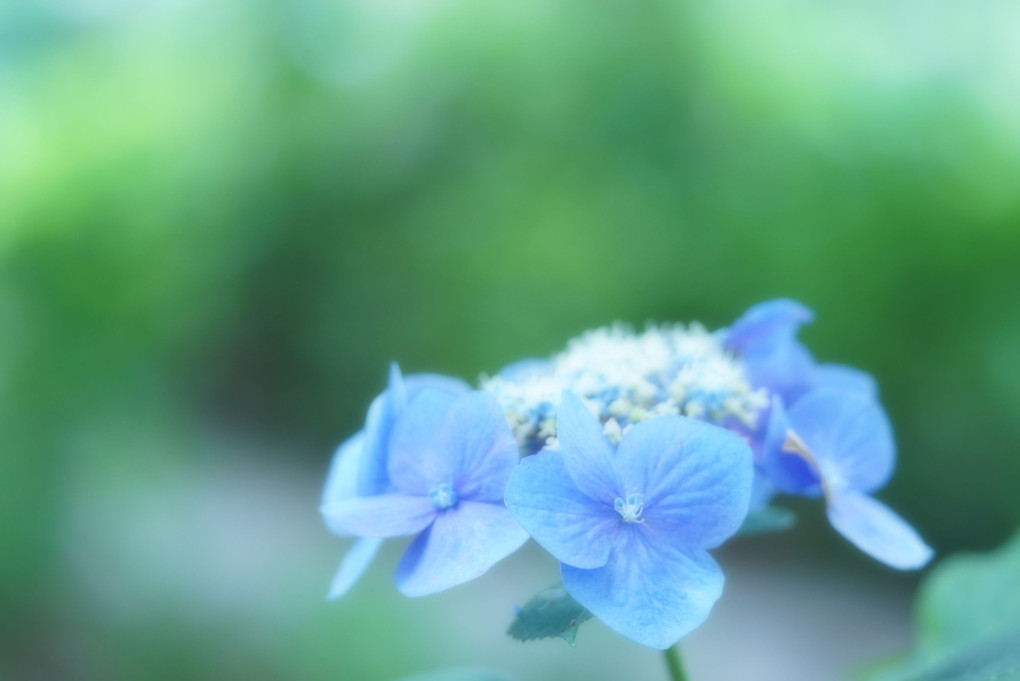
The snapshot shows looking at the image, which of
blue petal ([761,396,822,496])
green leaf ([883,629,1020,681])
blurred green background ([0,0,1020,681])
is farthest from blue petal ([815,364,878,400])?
blurred green background ([0,0,1020,681])

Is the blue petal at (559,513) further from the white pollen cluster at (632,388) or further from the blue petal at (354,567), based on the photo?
the blue petal at (354,567)

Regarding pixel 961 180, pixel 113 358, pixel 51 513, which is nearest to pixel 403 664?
pixel 51 513

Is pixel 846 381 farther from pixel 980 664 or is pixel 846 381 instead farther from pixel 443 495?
pixel 443 495

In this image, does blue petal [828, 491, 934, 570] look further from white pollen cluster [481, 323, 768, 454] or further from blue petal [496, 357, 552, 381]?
blue petal [496, 357, 552, 381]

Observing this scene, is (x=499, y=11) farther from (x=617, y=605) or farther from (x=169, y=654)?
(x=617, y=605)

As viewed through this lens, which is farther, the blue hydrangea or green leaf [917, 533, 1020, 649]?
green leaf [917, 533, 1020, 649]

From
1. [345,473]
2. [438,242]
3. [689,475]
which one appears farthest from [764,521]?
[438,242]
